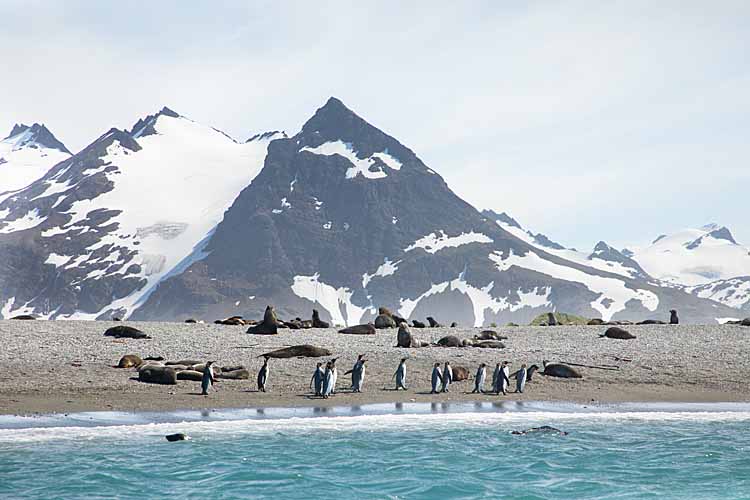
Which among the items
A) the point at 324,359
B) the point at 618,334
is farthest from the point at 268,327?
the point at 618,334

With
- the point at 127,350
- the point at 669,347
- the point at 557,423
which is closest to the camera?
the point at 557,423

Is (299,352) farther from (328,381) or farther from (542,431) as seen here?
(542,431)

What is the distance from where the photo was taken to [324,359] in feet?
97.1

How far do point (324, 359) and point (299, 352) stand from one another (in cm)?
97

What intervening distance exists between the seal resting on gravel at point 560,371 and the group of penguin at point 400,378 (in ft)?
4.80

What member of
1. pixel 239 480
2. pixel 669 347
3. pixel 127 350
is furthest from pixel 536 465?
pixel 669 347

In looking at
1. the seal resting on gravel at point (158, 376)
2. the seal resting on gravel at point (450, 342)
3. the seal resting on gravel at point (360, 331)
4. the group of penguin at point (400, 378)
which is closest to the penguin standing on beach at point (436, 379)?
the group of penguin at point (400, 378)

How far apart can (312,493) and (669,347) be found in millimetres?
22250

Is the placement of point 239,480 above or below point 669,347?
below

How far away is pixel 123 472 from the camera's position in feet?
54.5

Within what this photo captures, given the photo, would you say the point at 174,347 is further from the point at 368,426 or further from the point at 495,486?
the point at 495,486

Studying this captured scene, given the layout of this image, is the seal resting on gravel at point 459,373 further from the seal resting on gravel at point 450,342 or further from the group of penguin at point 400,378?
the seal resting on gravel at point 450,342

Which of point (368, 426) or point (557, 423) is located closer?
point (368, 426)

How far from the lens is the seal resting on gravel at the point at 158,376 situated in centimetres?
2448
